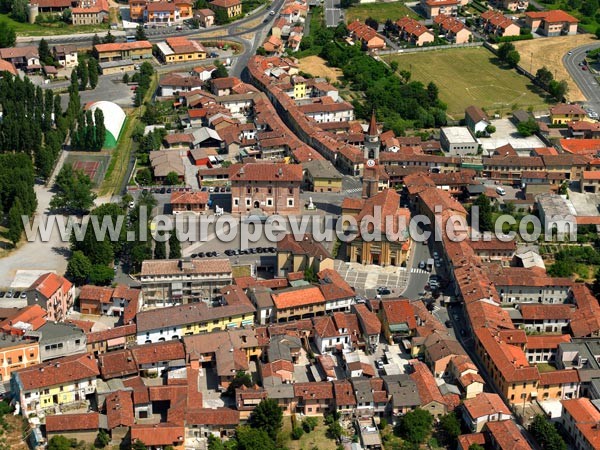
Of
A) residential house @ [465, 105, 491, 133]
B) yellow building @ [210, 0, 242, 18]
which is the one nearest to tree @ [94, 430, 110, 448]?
residential house @ [465, 105, 491, 133]

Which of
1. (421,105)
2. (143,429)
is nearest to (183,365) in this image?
(143,429)

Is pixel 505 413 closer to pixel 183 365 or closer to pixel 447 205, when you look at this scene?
pixel 183 365

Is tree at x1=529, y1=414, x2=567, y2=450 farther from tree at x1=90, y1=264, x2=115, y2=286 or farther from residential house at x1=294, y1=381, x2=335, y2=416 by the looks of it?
tree at x1=90, y1=264, x2=115, y2=286

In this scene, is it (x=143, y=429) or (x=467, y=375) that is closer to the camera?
(x=143, y=429)

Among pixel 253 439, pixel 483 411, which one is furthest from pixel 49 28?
pixel 483 411

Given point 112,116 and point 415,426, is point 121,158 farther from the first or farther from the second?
point 415,426

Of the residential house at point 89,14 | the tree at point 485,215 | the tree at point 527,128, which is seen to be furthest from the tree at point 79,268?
the residential house at point 89,14
